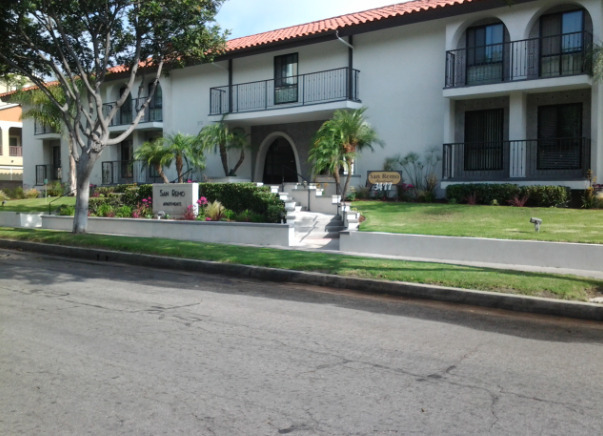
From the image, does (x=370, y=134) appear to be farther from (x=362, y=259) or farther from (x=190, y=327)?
(x=190, y=327)

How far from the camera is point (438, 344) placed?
6.44m

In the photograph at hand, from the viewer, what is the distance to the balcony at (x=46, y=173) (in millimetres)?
34406

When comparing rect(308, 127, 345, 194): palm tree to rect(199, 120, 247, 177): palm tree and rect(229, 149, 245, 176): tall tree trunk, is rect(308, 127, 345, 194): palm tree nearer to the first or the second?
rect(199, 120, 247, 177): palm tree

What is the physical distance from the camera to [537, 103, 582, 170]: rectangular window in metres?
17.6

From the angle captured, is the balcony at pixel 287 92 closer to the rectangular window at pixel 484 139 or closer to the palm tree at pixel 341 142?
the palm tree at pixel 341 142

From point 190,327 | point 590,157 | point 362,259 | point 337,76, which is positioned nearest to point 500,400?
point 190,327

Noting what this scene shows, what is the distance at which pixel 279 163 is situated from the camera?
25.1 metres

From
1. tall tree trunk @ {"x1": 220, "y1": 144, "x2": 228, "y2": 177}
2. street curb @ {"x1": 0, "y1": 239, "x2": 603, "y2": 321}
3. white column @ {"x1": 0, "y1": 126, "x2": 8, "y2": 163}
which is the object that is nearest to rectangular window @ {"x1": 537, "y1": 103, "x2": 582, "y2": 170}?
street curb @ {"x1": 0, "y1": 239, "x2": 603, "y2": 321}

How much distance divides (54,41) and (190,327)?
39.9 ft

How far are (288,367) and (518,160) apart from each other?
584 inches

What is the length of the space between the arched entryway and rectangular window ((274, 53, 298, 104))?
2050 millimetres

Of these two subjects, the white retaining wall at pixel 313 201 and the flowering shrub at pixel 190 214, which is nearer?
the flowering shrub at pixel 190 214

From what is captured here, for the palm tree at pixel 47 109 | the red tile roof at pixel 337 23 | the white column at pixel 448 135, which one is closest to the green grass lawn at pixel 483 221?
the white column at pixel 448 135

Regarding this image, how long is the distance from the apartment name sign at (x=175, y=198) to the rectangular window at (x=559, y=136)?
11194mm
